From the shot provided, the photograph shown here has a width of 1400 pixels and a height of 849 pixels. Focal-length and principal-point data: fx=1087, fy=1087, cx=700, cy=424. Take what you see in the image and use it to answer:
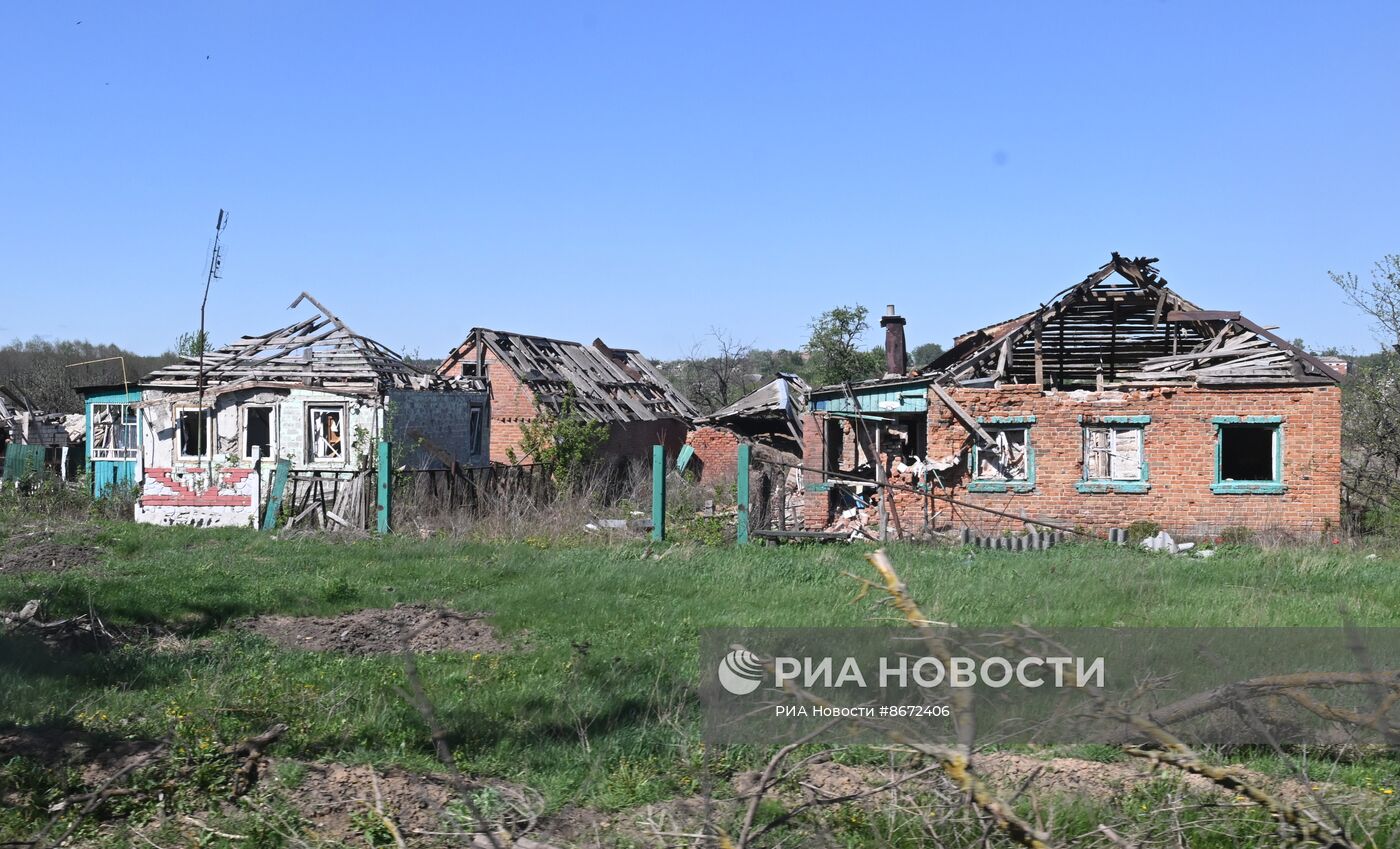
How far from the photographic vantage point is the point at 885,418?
19141mm

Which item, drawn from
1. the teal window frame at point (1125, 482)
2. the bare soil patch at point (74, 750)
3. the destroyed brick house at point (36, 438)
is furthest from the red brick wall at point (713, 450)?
the bare soil patch at point (74, 750)

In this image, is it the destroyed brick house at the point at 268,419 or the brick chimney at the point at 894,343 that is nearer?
the destroyed brick house at the point at 268,419

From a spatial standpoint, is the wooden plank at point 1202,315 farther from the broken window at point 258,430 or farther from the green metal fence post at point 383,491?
the broken window at point 258,430

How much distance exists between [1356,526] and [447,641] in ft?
52.4

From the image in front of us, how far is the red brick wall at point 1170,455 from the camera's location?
705 inches

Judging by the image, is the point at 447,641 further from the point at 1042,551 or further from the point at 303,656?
the point at 1042,551

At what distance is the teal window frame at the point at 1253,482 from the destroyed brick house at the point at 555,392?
12.0 m

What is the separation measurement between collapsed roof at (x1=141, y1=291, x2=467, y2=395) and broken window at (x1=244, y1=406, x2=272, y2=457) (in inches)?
20.9

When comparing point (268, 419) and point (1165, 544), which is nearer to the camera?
point (1165, 544)

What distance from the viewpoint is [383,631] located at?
909 cm

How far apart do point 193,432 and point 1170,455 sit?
17249 mm

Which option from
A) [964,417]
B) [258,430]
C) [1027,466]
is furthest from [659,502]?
[258,430]

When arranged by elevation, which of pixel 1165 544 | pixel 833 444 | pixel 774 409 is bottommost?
pixel 1165 544

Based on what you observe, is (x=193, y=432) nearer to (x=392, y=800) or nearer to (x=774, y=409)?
(x=774, y=409)
